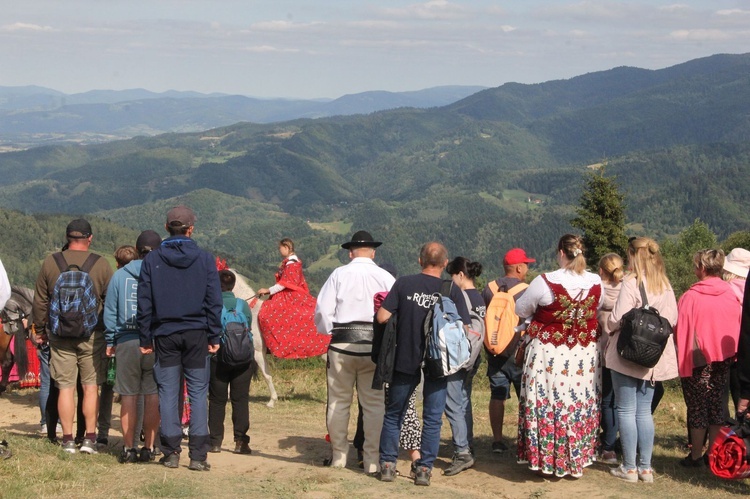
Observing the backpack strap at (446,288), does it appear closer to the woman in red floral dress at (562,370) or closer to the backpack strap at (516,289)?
the woman in red floral dress at (562,370)

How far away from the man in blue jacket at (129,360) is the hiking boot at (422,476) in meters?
Answer: 2.29

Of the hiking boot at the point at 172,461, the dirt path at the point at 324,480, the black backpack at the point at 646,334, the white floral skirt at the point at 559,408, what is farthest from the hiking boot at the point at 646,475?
the hiking boot at the point at 172,461

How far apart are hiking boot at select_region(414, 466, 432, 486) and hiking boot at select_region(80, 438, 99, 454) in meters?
2.89

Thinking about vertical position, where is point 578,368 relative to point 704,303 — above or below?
below

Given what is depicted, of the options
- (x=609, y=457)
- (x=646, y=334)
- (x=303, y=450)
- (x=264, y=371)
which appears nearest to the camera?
(x=646, y=334)

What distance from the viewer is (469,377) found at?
753cm

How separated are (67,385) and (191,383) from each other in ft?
4.26

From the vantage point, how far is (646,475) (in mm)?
7219

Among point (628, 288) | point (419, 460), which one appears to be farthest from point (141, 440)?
point (628, 288)

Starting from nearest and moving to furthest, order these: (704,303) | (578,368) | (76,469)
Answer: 1. (76,469)
2. (578,368)
3. (704,303)

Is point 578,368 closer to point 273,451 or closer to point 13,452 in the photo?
point 273,451

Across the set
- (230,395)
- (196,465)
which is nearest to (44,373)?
(230,395)

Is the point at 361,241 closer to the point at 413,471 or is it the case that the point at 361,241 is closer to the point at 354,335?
the point at 354,335

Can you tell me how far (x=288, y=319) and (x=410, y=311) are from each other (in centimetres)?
488
